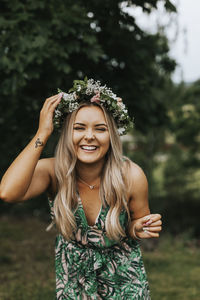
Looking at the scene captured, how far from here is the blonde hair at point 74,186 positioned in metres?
2.53

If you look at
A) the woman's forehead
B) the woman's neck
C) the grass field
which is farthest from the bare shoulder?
the grass field

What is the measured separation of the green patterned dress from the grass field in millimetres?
2168

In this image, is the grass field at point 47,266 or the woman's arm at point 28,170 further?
the grass field at point 47,266

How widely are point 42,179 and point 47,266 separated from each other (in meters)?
→ 4.03

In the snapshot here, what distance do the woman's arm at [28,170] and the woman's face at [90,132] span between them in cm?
18

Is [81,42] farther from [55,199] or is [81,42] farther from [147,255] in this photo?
[147,255]

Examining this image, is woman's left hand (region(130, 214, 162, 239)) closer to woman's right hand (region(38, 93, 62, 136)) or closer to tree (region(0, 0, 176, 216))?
woman's right hand (region(38, 93, 62, 136))

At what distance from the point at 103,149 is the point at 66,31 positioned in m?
2.00

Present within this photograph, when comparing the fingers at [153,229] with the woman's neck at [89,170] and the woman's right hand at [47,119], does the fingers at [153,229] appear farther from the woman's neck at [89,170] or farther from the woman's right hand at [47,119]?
the woman's right hand at [47,119]

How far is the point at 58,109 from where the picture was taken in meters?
2.60

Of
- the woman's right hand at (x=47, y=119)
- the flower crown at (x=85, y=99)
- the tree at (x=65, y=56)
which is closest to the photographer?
the woman's right hand at (x=47, y=119)

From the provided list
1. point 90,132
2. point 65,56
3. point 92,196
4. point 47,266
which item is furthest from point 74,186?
point 47,266

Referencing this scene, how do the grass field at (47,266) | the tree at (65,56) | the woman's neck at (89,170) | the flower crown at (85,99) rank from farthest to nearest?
the grass field at (47,266) < the tree at (65,56) < the woman's neck at (89,170) < the flower crown at (85,99)

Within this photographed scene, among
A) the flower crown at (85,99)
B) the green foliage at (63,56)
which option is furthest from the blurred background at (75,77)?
the flower crown at (85,99)
